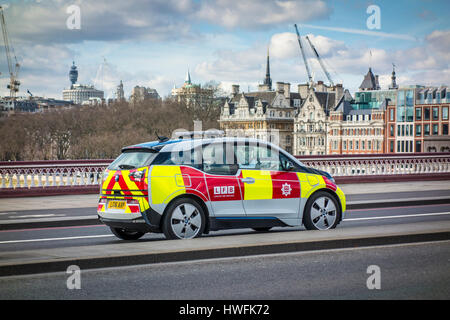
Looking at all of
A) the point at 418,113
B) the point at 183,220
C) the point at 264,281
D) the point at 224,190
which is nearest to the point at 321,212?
the point at 224,190

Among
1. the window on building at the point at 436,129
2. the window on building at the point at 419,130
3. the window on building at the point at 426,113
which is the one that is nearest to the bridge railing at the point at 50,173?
the window on building at the point at 436,129

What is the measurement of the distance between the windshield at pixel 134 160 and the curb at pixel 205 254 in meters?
2.21

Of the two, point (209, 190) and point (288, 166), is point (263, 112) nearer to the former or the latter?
point (288, 166)

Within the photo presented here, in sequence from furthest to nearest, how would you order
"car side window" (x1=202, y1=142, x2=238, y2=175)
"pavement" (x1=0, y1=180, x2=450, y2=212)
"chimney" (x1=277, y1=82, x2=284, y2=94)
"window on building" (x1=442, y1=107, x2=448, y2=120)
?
"chimney" (x1=277, y1=82, x2=284, y2=94), "window on building" (x1=442, y1=107, x2=448, y2=120), "pavement" (x1=0, y1=180, x2=450, y2=212), "car side window" (x1=202, y1=142, x2=238, y2=175)

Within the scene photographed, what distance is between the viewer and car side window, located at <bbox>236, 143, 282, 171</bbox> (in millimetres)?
11875

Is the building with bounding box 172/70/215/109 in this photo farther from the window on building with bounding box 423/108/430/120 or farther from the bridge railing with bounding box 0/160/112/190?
the bridge railing with bounding box 0/160/112/190

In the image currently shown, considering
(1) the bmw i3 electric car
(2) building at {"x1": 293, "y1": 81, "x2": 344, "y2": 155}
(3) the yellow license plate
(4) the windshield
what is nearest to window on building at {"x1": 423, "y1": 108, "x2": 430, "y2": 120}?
(2) building at {"x1": 293, "y1": 81, "x2": 344, "y2": 155}

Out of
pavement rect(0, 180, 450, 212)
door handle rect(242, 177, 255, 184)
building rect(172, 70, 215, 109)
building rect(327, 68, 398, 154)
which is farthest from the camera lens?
building rect(327, 68, 398, 154)

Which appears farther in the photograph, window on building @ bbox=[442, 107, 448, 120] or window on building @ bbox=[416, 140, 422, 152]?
window on building @ bbox=[416, 140, 422, 152]

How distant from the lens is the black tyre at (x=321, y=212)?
40.0 feet

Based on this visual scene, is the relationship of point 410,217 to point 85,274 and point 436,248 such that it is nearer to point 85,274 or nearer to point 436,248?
point 436,248

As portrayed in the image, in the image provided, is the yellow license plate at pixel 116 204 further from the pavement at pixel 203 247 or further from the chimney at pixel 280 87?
the chimney at pixel 280 87

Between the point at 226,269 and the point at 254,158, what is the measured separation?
3.53 meters

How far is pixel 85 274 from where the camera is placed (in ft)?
27.8
